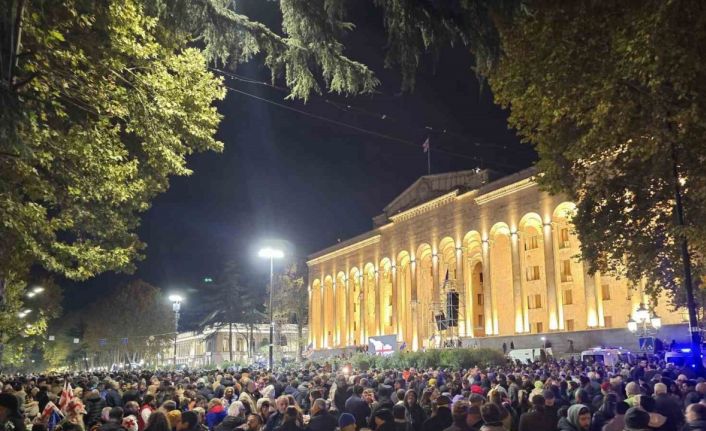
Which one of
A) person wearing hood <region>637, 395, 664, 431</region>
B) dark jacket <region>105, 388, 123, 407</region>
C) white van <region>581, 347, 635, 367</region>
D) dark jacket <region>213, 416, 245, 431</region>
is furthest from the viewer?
white van <region>581, 347, 635, 367</region>

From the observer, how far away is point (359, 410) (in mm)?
9055

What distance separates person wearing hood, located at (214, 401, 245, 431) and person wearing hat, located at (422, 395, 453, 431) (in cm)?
249

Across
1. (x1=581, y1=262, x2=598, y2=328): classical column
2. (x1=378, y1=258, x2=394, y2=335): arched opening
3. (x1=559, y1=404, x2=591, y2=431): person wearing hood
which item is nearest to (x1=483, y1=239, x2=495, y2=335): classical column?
(x1=581, y1=262, x2=598, y2=328): classical column

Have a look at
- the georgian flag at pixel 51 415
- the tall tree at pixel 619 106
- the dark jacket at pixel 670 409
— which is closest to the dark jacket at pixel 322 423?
the dark jacket at pixel 670 409

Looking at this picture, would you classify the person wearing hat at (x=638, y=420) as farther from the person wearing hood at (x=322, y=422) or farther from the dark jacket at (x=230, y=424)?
the dark jacket at (x=230, y=424)

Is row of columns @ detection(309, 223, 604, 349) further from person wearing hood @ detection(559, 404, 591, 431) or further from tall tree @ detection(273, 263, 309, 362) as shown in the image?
person wearing hood @ detection(559, 404, 591, 431)

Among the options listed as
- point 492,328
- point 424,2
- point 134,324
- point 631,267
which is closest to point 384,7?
point 424,2

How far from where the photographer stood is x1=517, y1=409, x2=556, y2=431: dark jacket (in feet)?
24.2

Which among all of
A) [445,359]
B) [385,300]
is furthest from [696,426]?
[385,300]

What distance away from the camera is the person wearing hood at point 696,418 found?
627 centimetres

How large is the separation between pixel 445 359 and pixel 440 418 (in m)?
23.1

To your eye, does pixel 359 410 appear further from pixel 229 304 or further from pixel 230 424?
pixel 229 304

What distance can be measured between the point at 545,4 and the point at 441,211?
134 ft

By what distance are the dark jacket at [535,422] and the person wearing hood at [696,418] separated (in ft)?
5.23
